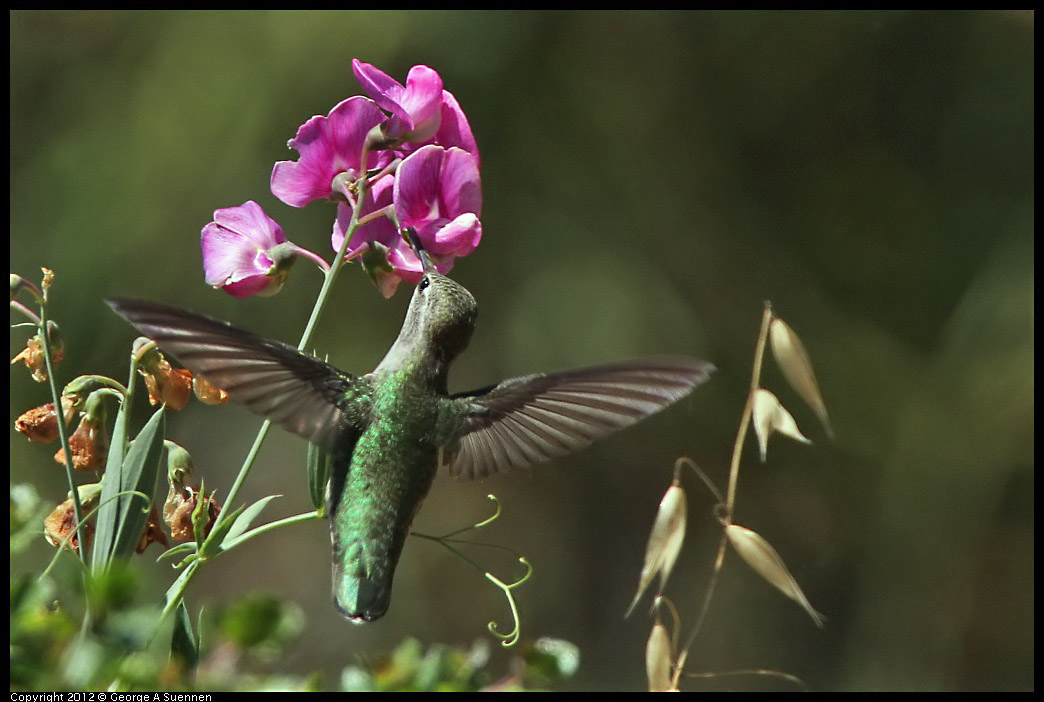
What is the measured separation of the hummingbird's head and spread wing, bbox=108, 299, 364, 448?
0.27 ft

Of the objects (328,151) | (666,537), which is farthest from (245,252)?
(666,537)

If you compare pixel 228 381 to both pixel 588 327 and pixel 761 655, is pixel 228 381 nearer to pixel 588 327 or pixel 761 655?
pixel 588 327

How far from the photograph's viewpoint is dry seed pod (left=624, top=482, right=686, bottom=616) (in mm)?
999

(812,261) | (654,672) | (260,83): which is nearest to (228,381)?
(654,672)

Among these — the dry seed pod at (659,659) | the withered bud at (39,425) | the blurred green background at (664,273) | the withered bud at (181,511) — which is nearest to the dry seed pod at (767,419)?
the dry seed pod at (659,659)

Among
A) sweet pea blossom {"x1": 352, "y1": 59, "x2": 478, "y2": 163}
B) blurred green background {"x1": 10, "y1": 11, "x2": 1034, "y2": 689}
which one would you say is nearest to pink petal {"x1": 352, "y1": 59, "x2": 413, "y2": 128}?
sweet pea blossom {"x1": 352, "y1": 59, "x2": 478, "y2": 163}

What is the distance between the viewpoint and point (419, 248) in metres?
1.05

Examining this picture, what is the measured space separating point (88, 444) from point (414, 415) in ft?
1.04

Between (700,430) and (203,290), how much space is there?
1.90m

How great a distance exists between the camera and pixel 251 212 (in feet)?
3.41

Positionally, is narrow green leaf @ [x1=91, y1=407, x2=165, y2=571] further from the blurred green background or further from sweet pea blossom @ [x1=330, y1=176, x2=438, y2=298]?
the blurred green background

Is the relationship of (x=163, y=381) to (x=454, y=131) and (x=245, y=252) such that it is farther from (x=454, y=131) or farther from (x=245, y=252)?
(x=454, y=131)

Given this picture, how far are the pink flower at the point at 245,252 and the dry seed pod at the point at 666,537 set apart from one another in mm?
430

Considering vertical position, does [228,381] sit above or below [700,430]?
above
